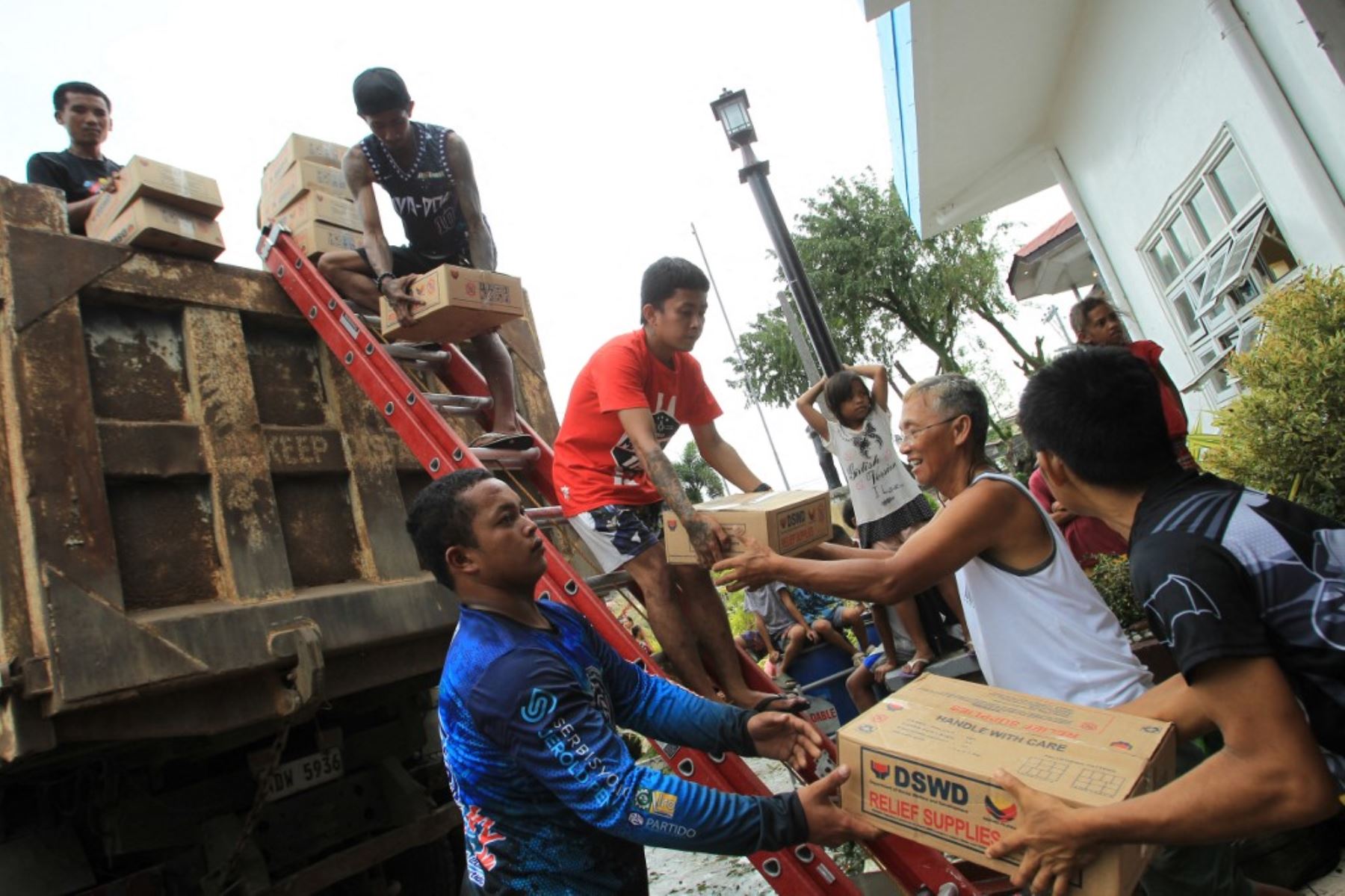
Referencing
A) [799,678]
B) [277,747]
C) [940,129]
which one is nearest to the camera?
[277,747]

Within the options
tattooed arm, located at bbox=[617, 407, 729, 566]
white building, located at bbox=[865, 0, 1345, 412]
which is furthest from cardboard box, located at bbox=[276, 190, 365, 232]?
white building, located at bbox=[865, 0, 1345, 412]

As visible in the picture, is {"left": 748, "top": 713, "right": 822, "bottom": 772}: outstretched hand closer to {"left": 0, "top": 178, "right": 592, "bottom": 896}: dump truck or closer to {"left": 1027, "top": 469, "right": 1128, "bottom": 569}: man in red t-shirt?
{"left": 0, "top": 178, "right": 592, "bottom": 896}: dump truck

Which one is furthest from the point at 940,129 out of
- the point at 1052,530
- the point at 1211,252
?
the point at 1052,530

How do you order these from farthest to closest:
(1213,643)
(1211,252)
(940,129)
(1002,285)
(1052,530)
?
(1002,285)
(940,129)
(1211,252)
(1052,530)
(1213,643)

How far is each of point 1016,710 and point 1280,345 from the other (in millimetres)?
2705

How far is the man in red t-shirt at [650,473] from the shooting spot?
8.49 feet

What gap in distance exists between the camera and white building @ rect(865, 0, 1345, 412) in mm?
3920

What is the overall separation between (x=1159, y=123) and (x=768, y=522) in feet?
15.9

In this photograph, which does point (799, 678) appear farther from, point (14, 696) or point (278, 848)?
point (14, 696)

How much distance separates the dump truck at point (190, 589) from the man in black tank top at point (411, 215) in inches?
14.8

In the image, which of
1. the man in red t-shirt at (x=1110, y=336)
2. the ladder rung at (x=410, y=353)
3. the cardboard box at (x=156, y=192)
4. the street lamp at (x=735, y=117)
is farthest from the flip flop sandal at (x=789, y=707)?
the street lamp at (x=735, y=117)

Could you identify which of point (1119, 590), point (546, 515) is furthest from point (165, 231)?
point (1119, 590)

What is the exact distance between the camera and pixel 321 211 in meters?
3.59

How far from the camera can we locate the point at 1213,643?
3.98 feet
